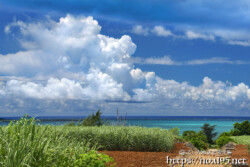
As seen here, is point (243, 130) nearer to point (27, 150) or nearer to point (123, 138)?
point (123, 138)

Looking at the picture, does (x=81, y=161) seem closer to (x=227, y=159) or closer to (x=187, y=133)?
(x=227, y=159)

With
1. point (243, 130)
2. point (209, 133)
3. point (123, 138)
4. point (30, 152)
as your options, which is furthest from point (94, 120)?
point (243, 130)

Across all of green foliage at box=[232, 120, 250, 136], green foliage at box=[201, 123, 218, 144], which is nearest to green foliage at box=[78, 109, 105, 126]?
green foliage at box=[201, 123, 218, 144]

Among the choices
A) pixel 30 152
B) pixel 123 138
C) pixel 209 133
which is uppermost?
pixel 30 152

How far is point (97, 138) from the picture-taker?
31.0 feet

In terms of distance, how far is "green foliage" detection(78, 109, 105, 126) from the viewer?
14.2 meters

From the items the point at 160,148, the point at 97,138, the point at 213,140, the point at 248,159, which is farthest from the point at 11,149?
the point at 213,140

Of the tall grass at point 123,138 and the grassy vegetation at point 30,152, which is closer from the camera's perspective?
the grassy vegetation at point 30,152

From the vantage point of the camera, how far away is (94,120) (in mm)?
14375

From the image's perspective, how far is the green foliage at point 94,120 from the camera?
559 inches

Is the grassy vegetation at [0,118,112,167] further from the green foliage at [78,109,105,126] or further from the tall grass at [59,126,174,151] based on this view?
the green foliage at [78,109,105,126]

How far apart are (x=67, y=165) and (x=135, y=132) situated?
16.0ft

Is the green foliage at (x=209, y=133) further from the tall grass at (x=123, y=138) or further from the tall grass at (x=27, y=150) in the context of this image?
the tall grass at (x=27, y=150)

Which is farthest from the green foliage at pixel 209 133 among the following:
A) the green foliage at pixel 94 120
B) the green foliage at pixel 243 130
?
the green foliage at pixel 94 120
